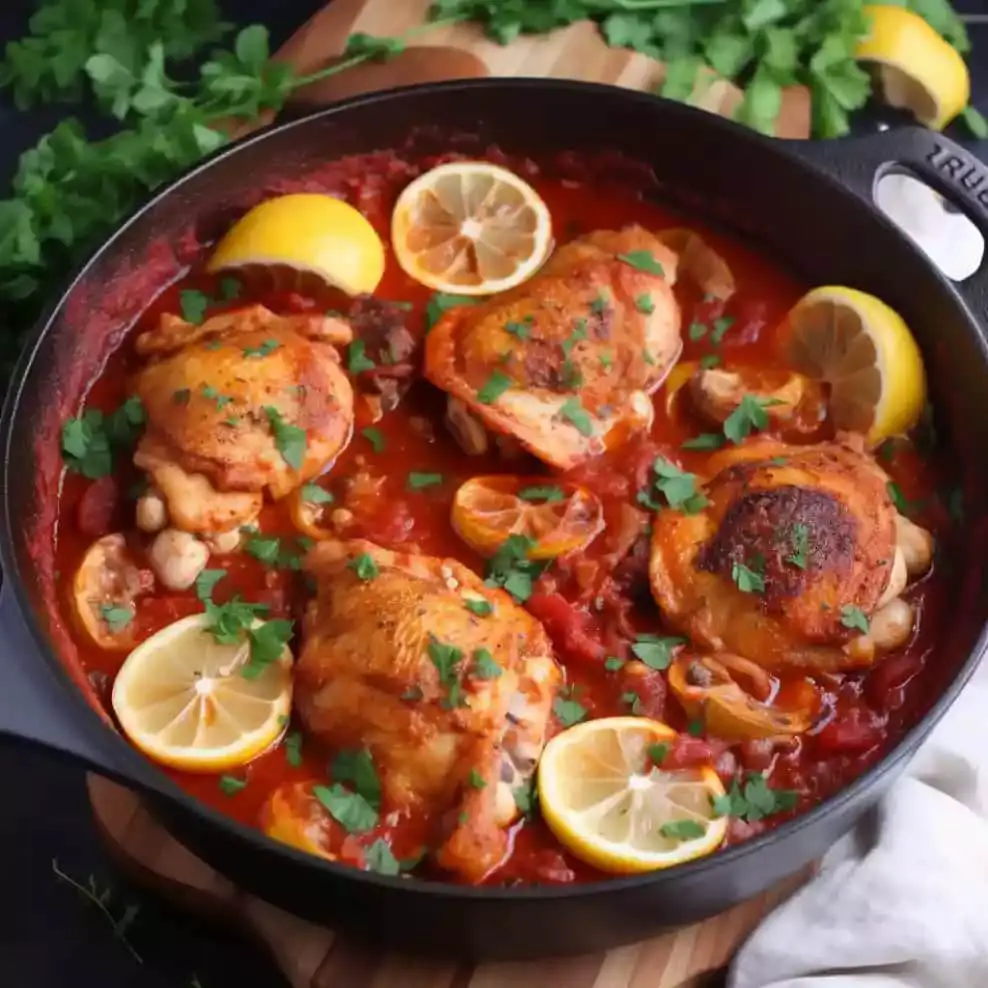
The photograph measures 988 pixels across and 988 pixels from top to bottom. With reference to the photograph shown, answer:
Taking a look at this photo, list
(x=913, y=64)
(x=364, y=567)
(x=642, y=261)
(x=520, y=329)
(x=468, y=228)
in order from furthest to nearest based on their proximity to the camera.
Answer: (x=913, y=64) < (x=468, y=228) < (x=642, y=261) < (x=520, y=329) < (x=364, y=567)

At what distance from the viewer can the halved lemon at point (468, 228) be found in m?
3.30

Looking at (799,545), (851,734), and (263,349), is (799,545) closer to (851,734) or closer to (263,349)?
(851,734)

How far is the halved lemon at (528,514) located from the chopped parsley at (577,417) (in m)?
0.12

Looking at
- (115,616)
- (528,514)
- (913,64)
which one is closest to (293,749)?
(115,616)

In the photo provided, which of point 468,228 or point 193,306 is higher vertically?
point 468,228

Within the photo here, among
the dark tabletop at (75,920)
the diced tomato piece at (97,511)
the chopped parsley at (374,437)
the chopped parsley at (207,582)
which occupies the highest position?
the chopped parsley at (374,437)

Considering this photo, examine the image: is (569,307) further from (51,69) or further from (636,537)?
(51,69)

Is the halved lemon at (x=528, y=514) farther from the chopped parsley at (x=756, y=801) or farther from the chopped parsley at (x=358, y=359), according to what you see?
the chopped parsley at (x=756, y=801)

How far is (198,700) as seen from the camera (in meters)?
2.64

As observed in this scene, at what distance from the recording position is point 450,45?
366 cm

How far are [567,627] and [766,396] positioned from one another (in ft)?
2.26

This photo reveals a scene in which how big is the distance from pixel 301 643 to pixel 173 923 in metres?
0.72

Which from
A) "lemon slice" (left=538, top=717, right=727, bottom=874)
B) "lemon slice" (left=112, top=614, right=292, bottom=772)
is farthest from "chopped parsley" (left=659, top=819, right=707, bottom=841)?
"lemon slice" (left=112, top=614, right=292, bottom=772)

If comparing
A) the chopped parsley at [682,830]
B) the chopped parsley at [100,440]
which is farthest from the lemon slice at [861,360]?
the chopped parsley at [100,440]
